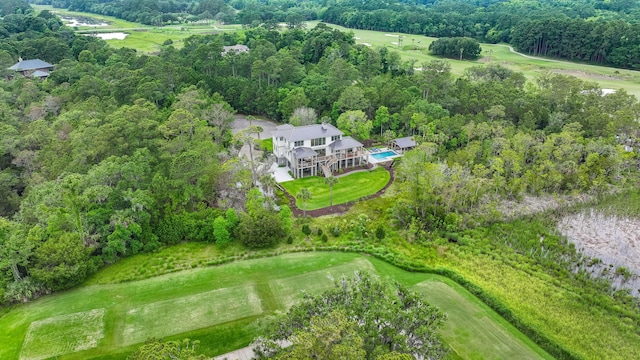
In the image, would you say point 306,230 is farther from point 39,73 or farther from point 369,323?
point 39,73

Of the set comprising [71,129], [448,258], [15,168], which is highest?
[71,129]

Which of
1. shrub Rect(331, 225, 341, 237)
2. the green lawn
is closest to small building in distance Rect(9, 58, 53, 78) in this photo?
the green lawn

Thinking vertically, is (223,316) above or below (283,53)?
below

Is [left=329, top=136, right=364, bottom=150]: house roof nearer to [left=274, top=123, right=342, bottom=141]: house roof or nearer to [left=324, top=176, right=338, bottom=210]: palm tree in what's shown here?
[left=274, top=123, right=342, bottom=141]: house roof

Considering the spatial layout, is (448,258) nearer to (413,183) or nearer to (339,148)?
(413,183)

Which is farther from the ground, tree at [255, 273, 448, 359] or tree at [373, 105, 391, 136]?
tree at [373, 105, 391, 136]

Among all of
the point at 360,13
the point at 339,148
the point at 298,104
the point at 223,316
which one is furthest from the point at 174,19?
the point at 223,316

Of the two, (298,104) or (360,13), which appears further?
(360,13)
